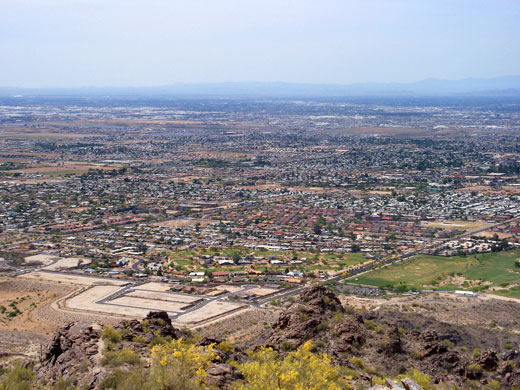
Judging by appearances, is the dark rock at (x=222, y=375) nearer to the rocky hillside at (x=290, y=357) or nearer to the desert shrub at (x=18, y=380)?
the rocky hillside at (x=290, y=357)

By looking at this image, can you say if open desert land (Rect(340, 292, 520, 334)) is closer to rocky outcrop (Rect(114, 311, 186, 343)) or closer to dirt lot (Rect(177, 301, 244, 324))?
dirt lot (Rect(177, 301, 244, 324))

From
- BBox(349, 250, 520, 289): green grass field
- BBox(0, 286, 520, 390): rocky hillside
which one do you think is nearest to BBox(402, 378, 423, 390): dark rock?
BBox(0, 286, 520, 390): rocky hillside

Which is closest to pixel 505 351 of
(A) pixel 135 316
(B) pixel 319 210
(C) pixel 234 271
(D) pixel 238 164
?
(A) pixel 135 316

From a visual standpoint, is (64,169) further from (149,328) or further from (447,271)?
(149,328)

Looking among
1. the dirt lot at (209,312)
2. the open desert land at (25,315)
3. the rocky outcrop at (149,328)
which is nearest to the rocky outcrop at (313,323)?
the rocky outcrop at (149,328)

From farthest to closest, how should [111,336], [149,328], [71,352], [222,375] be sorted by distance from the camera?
[149,328]
[111,336]
[71,352]
[222,375]


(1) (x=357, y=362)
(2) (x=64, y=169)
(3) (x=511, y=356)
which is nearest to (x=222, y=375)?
(1) (x=357, y=362)
